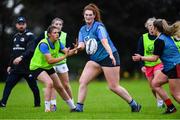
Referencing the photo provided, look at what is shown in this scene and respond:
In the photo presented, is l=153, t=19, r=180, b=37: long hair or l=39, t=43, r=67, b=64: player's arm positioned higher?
l=153, t=19, r=180, b=37: long hair

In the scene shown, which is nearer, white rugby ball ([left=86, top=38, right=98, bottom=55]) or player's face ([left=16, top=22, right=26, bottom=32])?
white rugby ball ([left=86, top=38, right=98, bottom=55])

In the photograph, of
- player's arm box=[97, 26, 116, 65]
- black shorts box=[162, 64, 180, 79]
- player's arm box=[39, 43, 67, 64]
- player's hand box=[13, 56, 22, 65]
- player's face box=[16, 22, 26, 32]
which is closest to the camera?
black shorts box=[162, 64, 180, 79]

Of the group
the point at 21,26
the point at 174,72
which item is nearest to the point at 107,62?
the point at 174,72

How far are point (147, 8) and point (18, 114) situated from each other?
1292 inches

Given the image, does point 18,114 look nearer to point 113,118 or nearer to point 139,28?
point 113,118

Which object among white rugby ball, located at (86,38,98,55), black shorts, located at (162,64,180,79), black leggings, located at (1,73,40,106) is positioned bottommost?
black leggings, located at (1,73,40,106)

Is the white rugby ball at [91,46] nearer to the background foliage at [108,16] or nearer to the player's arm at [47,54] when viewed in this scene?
the player's arm at [47,54]

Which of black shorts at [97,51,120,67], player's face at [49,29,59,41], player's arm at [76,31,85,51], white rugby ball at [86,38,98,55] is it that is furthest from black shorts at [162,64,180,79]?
player's face at [49,29,59,41]

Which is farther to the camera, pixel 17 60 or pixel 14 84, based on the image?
pixel 14 84

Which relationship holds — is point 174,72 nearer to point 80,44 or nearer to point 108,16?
point 80,44

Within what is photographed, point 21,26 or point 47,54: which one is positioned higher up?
point 21,26

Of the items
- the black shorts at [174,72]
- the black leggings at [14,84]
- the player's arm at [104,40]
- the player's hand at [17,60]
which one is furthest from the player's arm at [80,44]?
the black leggings at [14,84]

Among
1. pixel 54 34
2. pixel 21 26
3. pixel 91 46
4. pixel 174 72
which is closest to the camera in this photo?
pixel 174 72

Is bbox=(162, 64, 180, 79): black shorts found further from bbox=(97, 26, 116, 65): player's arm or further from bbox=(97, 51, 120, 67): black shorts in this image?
bbox=(97, 51, 120, 67): black shorts
